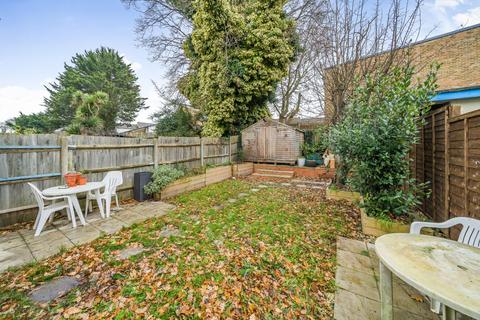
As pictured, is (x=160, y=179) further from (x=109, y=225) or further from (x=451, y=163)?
(x=451, y=163)

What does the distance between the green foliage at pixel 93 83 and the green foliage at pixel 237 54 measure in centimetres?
1717

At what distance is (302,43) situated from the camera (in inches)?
423

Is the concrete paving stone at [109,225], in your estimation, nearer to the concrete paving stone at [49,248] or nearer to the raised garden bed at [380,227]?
the concrete paving stone at [49,248]

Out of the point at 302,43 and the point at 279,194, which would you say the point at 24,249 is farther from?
the point at 302,43

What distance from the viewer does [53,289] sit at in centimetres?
211

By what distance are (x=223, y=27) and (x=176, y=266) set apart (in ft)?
33.9

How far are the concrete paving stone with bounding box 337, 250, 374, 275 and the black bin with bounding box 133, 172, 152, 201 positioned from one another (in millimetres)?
4888

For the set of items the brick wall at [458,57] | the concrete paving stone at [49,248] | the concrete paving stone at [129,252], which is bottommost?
the concrete paving stone at [129,252]

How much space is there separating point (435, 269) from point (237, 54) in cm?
1038

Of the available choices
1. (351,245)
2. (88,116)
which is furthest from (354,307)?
(88,116)

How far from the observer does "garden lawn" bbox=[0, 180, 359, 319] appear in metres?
1.85

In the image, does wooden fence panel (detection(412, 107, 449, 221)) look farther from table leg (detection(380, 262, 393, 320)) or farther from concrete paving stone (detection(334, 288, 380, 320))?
table leg (detection(380, 262, 393, 320))

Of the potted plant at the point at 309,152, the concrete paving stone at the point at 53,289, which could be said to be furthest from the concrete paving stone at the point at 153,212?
the potted plant at the point at 309,152

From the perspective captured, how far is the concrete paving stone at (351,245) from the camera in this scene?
9.66 feet
